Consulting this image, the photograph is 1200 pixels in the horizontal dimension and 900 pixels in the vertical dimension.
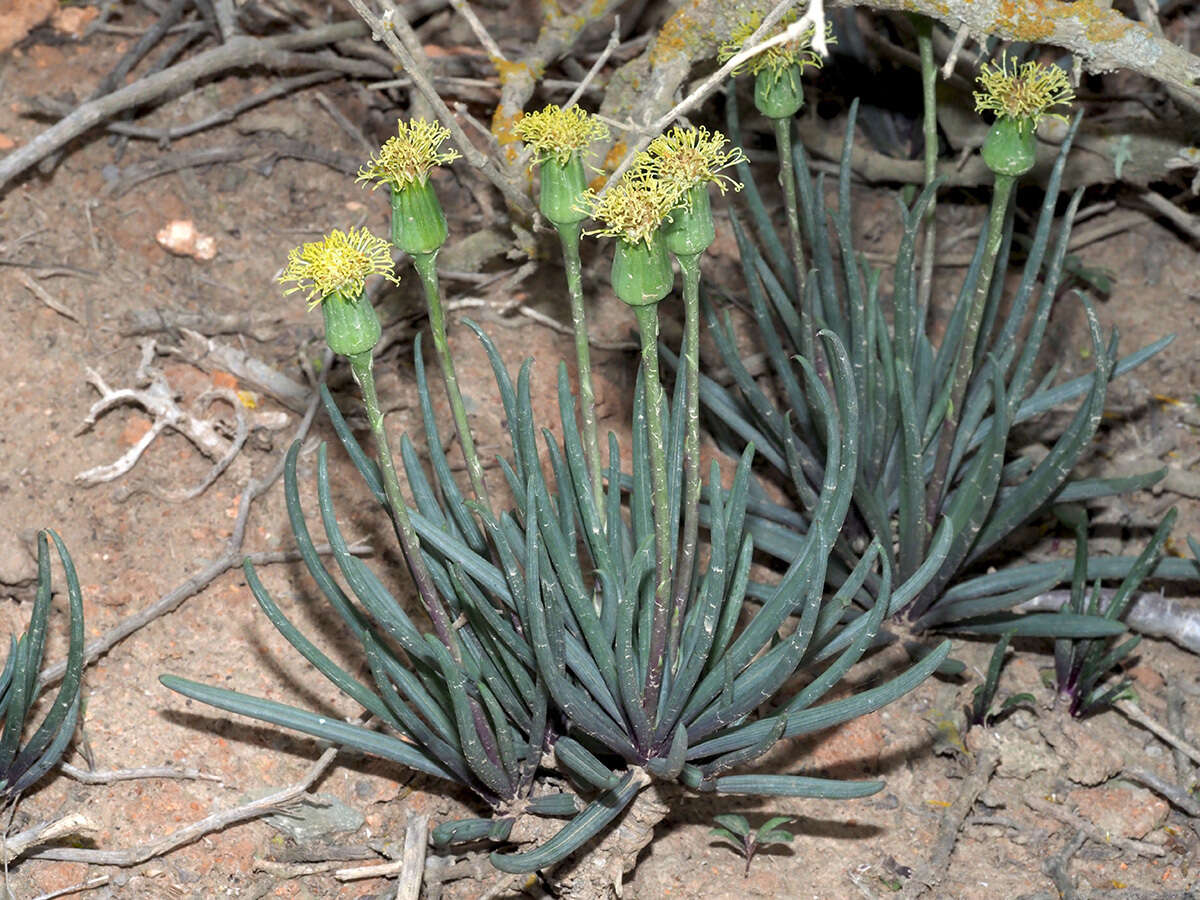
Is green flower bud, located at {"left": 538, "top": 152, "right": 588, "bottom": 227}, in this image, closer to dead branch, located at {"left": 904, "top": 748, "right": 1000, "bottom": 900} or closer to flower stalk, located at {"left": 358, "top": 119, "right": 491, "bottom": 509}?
flower stalk, located at {"left": 358, "top": 119, "right": 491, "bottom": 509}

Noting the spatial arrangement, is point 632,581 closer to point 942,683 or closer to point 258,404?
point 942,683

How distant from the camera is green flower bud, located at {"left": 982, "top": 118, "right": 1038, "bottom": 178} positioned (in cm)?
220

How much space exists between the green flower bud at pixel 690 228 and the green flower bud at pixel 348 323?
0.42 meters

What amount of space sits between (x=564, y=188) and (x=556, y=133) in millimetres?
88

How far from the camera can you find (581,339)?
6.70ft

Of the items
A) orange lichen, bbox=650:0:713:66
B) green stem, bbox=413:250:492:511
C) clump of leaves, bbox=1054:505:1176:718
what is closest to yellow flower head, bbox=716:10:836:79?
orange lichen, bbox=650:0:713:66

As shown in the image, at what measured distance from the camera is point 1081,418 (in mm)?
2480

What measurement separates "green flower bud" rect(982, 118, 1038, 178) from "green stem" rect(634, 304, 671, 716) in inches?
26.4

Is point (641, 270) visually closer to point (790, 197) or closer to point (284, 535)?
point (790, 197)

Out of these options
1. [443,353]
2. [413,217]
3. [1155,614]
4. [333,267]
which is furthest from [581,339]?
[1155,614]

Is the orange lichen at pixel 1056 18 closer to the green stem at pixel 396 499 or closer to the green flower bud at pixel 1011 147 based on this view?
the green flower bud at pixel 1011 147

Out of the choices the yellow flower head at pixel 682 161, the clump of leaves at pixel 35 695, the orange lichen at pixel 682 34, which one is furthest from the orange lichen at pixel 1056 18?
the clump of leaves at pixel 35 695

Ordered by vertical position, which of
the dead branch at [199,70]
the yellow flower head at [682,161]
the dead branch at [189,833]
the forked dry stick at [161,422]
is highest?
the yellow flower head at [682,161]

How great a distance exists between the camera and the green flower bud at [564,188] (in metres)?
1.90
